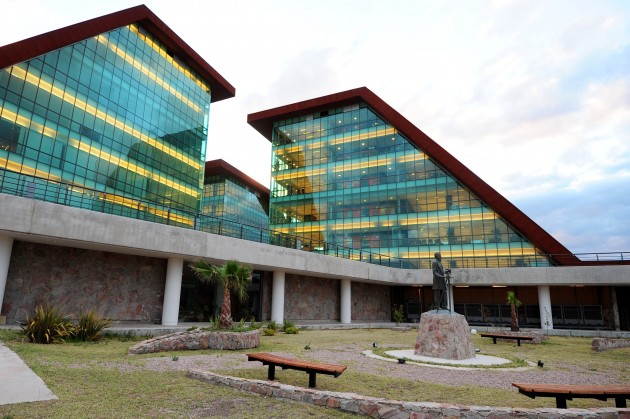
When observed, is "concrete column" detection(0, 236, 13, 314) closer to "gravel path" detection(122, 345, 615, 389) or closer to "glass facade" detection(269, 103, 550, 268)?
"gravel path" detection(122, 345, 615, 389)

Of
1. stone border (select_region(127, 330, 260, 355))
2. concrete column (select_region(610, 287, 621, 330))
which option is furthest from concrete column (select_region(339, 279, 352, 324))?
concrete column (select_region(610, 287, 621, 330))

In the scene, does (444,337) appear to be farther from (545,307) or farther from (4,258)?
(545,307)

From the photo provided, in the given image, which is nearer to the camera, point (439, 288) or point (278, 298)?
point (439, 288)

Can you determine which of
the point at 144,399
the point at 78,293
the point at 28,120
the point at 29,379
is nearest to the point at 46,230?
the point at 78,293

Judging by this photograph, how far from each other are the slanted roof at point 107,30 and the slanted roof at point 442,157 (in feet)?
28.1

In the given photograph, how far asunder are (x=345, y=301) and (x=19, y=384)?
100ft

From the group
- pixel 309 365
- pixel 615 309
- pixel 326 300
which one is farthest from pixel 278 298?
pixel 615 309

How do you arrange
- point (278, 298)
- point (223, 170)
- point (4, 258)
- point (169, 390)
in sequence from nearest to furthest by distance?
point (169, 390) → point (4, 258) → point (278, 298) → point (223, 170)

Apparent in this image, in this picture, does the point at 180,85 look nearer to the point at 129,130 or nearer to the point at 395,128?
the point at 129,130

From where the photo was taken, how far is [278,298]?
29.8 m

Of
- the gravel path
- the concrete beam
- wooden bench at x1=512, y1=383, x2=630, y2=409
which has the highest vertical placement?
the concrete beam

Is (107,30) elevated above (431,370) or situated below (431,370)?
above

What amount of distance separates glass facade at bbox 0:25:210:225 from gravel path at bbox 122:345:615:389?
1578 cm

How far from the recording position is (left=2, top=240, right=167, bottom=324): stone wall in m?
18.6
